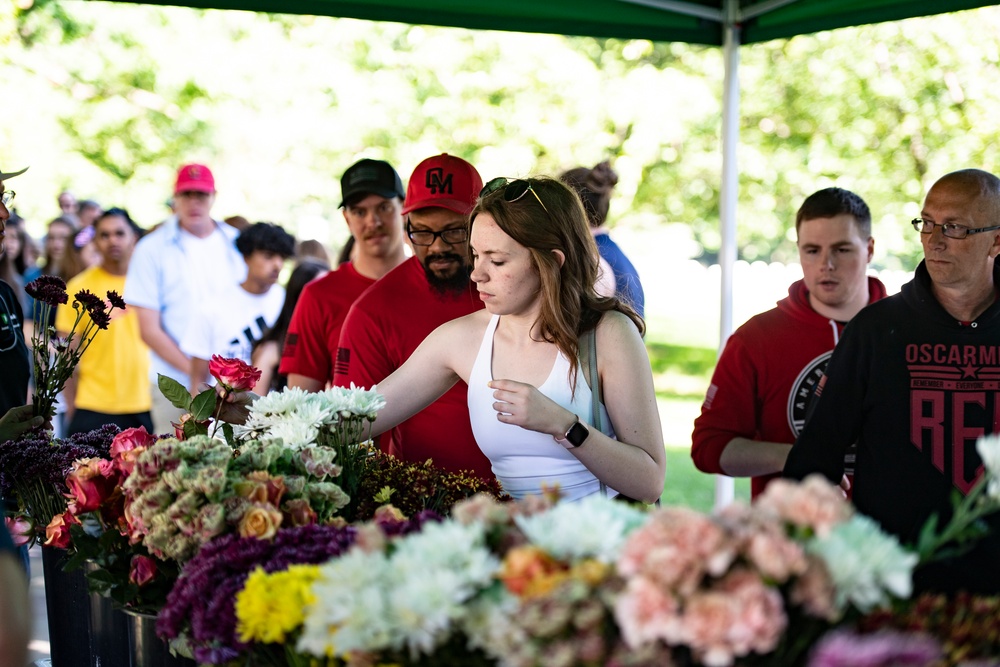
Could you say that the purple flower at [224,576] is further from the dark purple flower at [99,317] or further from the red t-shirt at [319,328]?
the red t-shirt at [319,328]

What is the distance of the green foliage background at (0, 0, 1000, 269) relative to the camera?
1230 cm

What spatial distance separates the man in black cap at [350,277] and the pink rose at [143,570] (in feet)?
6.26

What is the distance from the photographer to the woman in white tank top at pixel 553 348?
2.36 metres

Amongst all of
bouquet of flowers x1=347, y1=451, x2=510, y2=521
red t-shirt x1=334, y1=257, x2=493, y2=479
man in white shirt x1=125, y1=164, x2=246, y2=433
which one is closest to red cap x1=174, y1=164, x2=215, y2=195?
man in white shirt x1=125, y1=164, x2=246, y2=433

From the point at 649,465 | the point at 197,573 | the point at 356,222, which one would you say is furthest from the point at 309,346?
the point at 197,573

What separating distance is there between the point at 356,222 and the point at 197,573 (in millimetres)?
2362

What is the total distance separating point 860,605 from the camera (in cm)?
111

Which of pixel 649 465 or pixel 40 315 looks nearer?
pixel 649 465

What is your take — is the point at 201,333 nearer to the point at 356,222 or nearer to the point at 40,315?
the point at 356,222

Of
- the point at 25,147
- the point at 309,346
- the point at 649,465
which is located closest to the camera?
the point at 649,465

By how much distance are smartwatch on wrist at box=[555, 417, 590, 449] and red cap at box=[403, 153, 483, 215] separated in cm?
104

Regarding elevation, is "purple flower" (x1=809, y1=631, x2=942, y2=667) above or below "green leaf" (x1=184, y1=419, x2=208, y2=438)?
below

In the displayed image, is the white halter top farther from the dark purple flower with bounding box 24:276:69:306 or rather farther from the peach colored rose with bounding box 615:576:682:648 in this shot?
the peach colored rose with bounding box 615:576:682:648

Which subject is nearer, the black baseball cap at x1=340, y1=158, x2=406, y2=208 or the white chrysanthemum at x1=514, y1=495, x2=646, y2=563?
the white chrysanthemum at x1=514, y1=495, x2=646, y2=563
